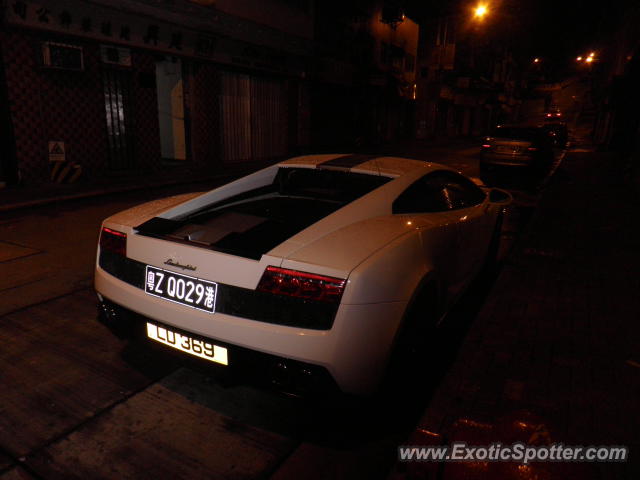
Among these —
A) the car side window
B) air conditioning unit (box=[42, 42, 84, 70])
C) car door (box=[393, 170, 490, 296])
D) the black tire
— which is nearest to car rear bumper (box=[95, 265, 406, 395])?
car door (box=[393, 170, 490, 296])

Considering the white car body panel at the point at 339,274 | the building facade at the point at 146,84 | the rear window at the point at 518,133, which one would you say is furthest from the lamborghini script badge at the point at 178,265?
the rear window at the point at 518,133

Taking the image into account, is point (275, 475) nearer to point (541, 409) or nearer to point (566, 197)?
point (541, 409)

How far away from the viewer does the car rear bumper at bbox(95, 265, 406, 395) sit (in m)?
2.15

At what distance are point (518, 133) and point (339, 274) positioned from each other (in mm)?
12486

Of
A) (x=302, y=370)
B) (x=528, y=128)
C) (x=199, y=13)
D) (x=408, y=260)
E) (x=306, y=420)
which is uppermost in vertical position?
(x=199, y=13)

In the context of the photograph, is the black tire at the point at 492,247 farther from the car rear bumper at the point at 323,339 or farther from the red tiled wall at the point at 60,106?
the red tiled wall at the point at 60,106

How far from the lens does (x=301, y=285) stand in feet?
7.18

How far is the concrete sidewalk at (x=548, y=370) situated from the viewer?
7.41 ft

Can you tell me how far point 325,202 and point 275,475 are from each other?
2126 millimetres

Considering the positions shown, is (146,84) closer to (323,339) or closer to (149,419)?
(149,419)

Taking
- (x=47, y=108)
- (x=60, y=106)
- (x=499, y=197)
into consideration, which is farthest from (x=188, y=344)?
(x=60, y=106)

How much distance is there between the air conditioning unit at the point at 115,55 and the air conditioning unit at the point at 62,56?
73 cm

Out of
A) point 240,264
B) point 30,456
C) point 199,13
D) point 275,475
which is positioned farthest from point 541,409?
point 199,13

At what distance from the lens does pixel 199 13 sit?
1397 cm
